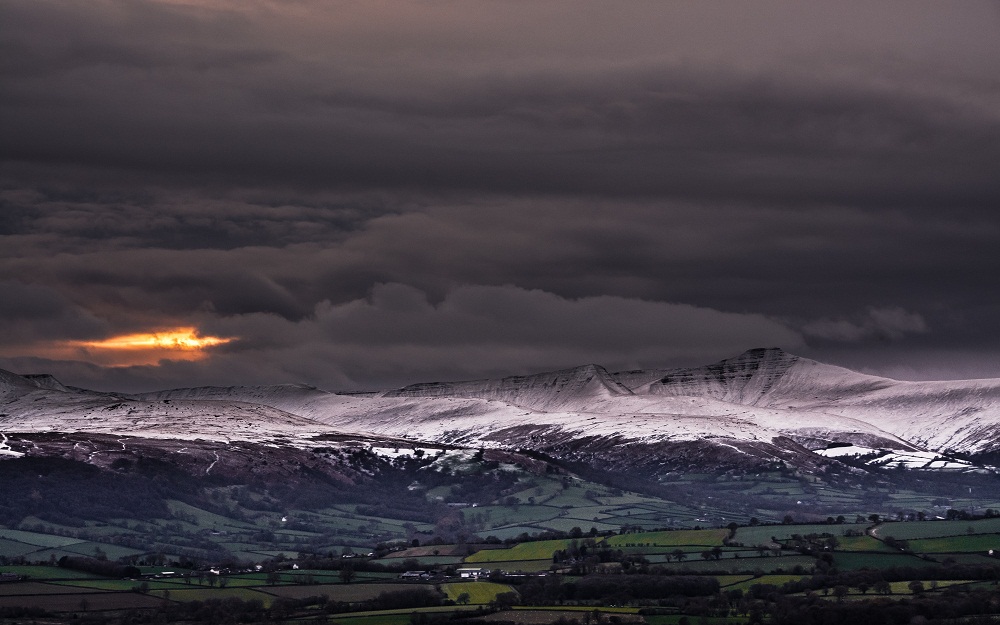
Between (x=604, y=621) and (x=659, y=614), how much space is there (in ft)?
27.3

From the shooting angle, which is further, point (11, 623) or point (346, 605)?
point (346, 605)

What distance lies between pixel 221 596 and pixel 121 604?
39.2 ft

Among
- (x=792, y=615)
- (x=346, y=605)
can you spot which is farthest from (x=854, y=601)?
(x=346, y=605)

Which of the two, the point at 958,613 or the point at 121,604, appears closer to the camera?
the point at 958,613

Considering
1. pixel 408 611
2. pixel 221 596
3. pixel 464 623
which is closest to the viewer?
pixel 464 623

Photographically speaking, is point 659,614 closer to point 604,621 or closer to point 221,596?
point 604,621

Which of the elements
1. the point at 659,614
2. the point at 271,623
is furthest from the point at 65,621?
the point at 659,614

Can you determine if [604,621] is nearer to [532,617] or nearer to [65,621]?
[532,617]

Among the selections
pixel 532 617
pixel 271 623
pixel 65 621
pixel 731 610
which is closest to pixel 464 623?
pixel 532 617

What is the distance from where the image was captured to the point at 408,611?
179m

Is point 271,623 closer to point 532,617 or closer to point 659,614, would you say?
point 532,617

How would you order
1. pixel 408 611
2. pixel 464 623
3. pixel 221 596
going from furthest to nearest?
pixel 221 596
pixel 408 611
pixel 464 623

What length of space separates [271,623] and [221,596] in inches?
1004

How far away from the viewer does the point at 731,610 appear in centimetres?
18038
